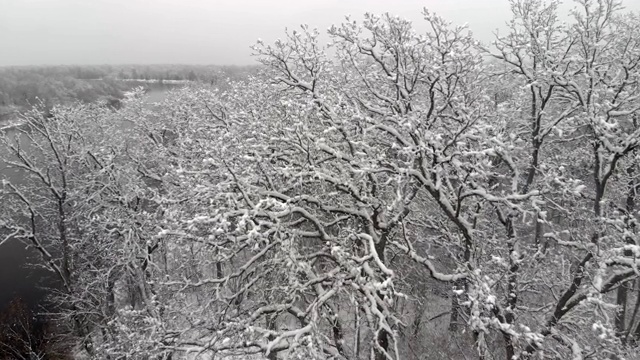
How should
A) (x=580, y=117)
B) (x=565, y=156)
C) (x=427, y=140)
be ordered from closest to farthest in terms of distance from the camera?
1. (x=427, y=140)
2. (x=580, y=117)
3. (x=565, y=156)

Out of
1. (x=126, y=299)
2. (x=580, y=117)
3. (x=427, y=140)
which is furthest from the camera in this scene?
(x=126, y=299)

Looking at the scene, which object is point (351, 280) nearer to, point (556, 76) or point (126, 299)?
point (556, 76)

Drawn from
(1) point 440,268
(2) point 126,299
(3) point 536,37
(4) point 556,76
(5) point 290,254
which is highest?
(3) point 536,37

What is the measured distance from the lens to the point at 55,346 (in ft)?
58.6

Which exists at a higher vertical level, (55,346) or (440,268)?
(440,268)

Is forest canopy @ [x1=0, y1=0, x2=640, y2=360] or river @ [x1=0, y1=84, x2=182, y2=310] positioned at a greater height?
forest canopy @ [x1=0, y1=0, x2=640, y2=360]

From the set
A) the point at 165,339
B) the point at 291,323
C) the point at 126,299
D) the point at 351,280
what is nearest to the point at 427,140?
the point at 351,280

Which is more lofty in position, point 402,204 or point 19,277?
point 402,204

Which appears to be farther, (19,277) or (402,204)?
(19,277)

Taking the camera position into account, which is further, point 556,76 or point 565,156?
point 565,156

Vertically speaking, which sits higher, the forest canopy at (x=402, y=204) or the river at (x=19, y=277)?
the forest canopy at (x=402, y=204)

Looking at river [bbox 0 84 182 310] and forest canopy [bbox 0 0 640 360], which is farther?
river [bbox 0 84 182 310]

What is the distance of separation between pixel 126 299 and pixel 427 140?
17.7m

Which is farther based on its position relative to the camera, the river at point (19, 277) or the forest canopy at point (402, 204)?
the river at point (19, 277)
